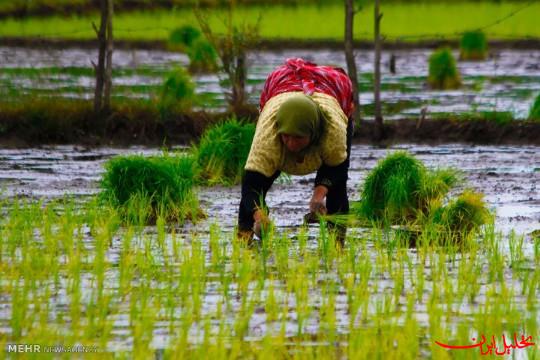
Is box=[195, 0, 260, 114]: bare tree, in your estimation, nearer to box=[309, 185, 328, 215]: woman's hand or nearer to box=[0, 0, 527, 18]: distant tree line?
box=[309, 185, 328, 215]: woman's hand

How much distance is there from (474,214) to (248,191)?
1653 mm

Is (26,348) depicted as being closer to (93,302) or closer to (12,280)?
(93,302)

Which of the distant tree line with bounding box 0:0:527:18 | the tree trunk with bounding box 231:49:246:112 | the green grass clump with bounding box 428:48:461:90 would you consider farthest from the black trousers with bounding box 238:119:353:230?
the distant tree line with bounding box 0:0:527:18

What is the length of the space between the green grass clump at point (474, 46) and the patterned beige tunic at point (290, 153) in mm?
18302

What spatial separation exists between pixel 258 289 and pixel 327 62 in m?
19.0

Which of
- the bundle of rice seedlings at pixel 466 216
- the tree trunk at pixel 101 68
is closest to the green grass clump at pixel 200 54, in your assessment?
the tree trunk at pixel 101 68

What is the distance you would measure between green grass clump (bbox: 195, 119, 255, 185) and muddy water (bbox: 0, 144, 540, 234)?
174 mm

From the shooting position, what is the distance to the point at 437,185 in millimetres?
8641

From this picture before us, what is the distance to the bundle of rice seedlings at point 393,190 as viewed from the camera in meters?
8.54

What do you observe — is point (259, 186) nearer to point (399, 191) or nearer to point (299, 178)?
point (399, 191)

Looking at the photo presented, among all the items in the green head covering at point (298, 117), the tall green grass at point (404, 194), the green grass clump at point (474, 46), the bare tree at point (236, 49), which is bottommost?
the tall green grass at point (404, 194)

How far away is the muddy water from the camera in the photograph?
363 inches

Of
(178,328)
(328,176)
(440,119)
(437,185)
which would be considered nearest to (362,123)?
(440,119)

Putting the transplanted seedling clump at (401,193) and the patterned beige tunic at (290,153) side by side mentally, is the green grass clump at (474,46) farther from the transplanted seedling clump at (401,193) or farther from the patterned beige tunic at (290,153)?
the patterned beige tunic at (290,153)
